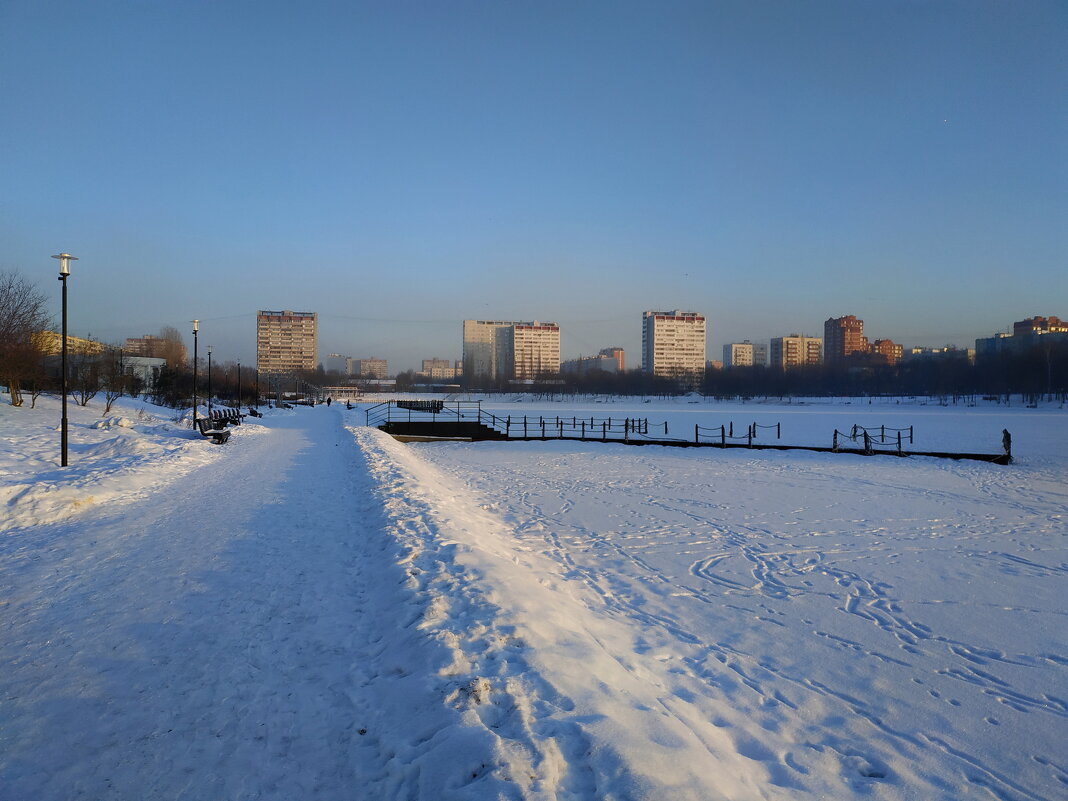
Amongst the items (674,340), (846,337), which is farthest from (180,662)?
(846,337)

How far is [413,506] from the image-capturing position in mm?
9898

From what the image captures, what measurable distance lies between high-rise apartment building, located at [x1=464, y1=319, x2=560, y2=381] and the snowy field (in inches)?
6278

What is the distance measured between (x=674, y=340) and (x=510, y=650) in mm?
171944

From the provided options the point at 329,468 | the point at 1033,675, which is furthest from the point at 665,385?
the point at 1033,675

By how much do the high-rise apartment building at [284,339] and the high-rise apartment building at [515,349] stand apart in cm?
4571

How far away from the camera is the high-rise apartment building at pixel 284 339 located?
141 metres

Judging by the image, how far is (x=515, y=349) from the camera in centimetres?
17975

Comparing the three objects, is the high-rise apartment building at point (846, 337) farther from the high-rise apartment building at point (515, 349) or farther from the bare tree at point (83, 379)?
the bare tree at point (83, 379)

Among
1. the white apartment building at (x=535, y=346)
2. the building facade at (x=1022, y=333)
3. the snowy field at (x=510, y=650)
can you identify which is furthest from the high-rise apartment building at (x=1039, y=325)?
the snowy field at (x=510, y=650)

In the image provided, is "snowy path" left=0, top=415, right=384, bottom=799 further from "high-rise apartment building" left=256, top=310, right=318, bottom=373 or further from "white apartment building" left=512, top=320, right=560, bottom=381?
"white apartment building" left=512, top=320, right=560, bottom=381

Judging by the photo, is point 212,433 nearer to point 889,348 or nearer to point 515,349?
point 515,349

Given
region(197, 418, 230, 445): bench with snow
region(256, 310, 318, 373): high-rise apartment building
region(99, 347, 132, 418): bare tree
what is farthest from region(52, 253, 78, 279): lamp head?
region(256, 310, 318, 373): high-rise apartment building

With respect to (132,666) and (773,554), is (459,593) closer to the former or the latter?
(132,666)

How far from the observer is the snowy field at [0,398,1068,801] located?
3.08 m
